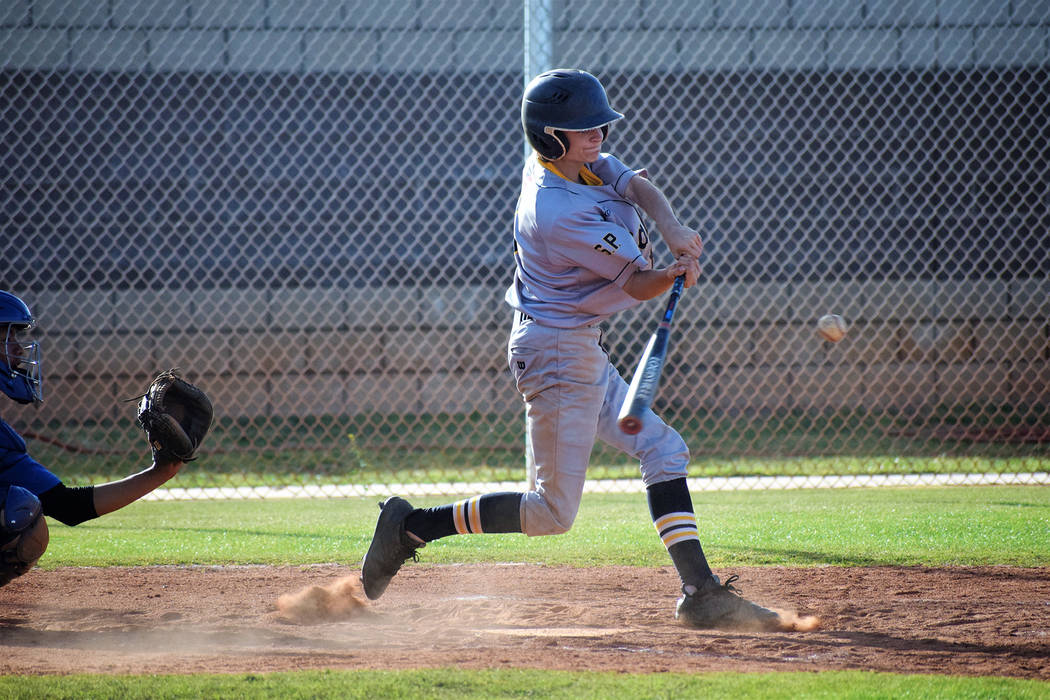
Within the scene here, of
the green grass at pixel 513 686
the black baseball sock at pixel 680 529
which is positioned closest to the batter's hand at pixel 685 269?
the black baseball sock at pixel 680 529

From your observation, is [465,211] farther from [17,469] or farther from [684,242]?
[684,242]

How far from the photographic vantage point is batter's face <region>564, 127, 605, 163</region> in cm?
365

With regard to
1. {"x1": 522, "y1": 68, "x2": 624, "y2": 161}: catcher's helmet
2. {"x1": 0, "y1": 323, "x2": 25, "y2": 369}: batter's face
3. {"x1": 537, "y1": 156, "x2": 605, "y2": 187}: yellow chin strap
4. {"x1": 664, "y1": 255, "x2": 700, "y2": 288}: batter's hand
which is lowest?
{"x1": 0, "y1": 323, "x2": 25, "y2": 369}: batter's face

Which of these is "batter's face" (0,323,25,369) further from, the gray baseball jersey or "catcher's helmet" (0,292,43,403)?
the gray baseball jersey

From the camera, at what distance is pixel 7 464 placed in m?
4.01

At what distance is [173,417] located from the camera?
162 inches

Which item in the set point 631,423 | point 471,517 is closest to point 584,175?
point 631,423

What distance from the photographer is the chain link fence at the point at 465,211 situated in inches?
389

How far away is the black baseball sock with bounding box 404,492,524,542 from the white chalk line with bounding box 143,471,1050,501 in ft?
10.0

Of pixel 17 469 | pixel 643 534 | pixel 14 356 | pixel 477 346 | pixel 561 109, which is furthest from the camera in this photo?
pixel 477 346

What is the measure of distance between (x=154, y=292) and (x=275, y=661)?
7620mm

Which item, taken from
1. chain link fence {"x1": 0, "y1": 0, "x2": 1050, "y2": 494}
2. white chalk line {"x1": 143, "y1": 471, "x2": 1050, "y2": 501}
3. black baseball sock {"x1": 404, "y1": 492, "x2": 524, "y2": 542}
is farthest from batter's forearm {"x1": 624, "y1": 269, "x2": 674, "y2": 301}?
chain link fence {"x1": 0, "y1": 0, "x2": 1050, "y2": 494}

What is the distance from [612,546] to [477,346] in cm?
535

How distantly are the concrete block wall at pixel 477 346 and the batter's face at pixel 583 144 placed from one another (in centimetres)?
636
